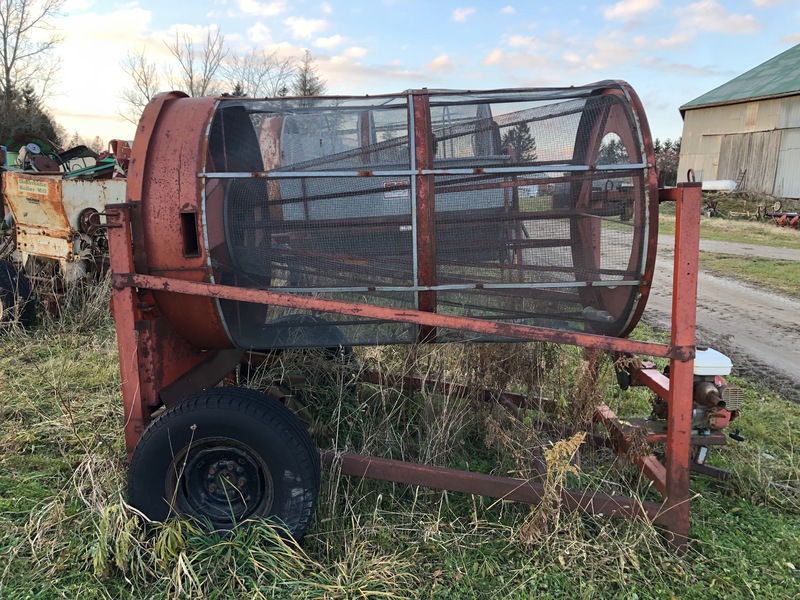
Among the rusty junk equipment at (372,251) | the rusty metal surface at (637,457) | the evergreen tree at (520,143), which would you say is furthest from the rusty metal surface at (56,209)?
the rusty metal surface at (637,457)

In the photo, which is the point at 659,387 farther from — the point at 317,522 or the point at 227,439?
the point at 227,439

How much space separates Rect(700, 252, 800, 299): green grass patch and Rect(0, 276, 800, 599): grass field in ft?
20.8

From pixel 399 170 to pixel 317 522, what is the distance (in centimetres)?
189

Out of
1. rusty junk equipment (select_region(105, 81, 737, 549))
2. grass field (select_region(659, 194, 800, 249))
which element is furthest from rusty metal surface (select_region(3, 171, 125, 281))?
grass field (select_region(659, 194, 800, 249))

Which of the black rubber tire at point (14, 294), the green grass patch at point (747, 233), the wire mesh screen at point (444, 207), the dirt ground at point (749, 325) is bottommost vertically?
the dirt ground at point (749, 325)

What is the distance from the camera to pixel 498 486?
9.78ft

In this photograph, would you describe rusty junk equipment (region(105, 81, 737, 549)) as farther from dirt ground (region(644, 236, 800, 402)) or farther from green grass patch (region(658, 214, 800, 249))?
green grass patch (region(658, 214, 800, 249))

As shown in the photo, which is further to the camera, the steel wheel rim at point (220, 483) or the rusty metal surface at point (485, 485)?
the rusty metal surface at point (485, 485)

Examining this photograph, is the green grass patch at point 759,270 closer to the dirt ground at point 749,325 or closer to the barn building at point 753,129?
the dirt ground at point 749,325

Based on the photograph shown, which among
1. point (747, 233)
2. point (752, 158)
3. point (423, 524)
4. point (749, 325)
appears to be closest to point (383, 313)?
point (423, 524)

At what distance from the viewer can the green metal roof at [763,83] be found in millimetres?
27297

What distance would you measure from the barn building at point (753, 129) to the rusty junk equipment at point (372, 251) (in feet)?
80.0

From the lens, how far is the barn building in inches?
1034

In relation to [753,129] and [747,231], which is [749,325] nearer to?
[747,231]
